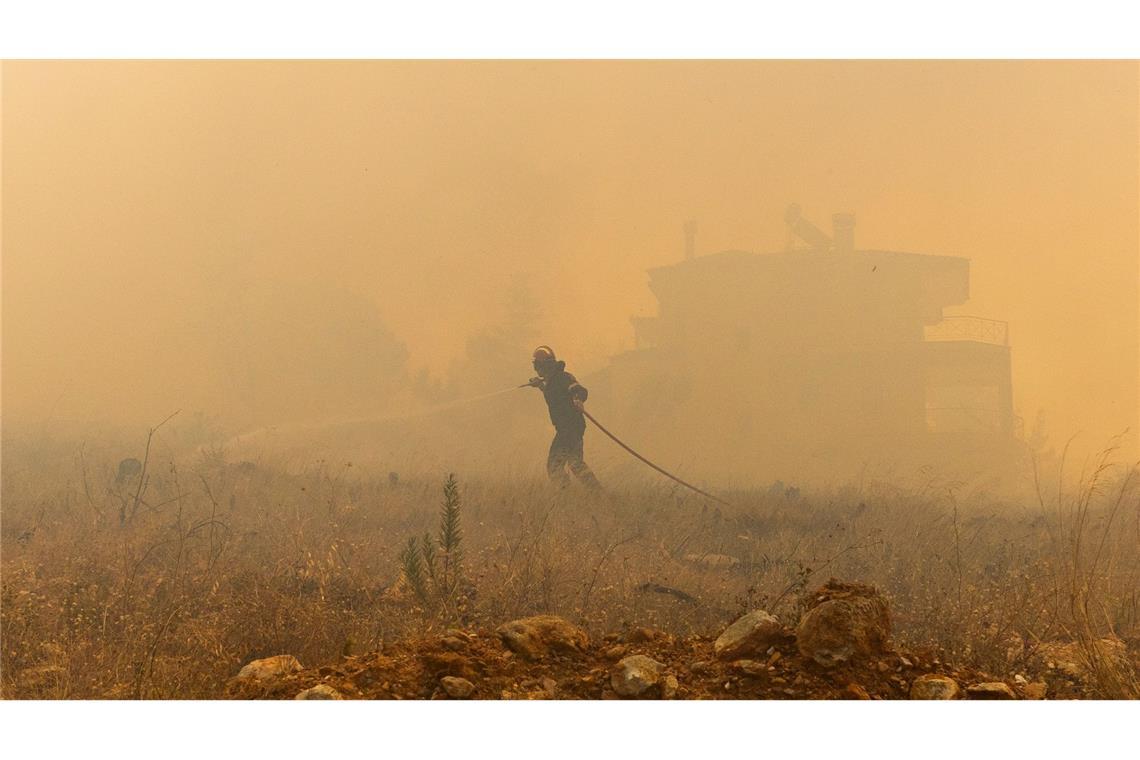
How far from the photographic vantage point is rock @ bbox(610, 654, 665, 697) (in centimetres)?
471

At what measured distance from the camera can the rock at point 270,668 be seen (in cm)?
496

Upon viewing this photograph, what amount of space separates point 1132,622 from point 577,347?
5.49 meters

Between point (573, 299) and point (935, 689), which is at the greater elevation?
point (573, 299)

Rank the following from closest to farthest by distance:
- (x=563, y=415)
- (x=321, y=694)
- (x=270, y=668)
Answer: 1. (x=321, y=694)
2. (x=270, y=668)
3. (x=563, y=415)

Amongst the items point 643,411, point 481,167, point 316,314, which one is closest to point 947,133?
point 643,411

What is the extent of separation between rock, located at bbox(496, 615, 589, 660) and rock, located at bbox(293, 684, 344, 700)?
1001mm

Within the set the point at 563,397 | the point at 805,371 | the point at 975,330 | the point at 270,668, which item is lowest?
the point at 270,668

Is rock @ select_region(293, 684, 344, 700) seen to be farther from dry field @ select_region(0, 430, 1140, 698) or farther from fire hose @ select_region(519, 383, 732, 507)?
fire hose @ select_region(519, 383, 732, 507)

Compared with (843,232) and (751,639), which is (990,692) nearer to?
(751,639)

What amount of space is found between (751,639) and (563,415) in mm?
4823

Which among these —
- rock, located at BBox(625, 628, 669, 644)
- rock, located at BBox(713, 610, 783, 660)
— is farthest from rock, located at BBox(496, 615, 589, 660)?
rock, located at BBox(713, 610, 783, 660)

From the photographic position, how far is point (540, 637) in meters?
5.10

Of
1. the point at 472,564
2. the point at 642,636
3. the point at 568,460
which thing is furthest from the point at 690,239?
the point at 642,636

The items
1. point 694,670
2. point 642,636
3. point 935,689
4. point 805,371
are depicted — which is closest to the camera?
point 935,689
